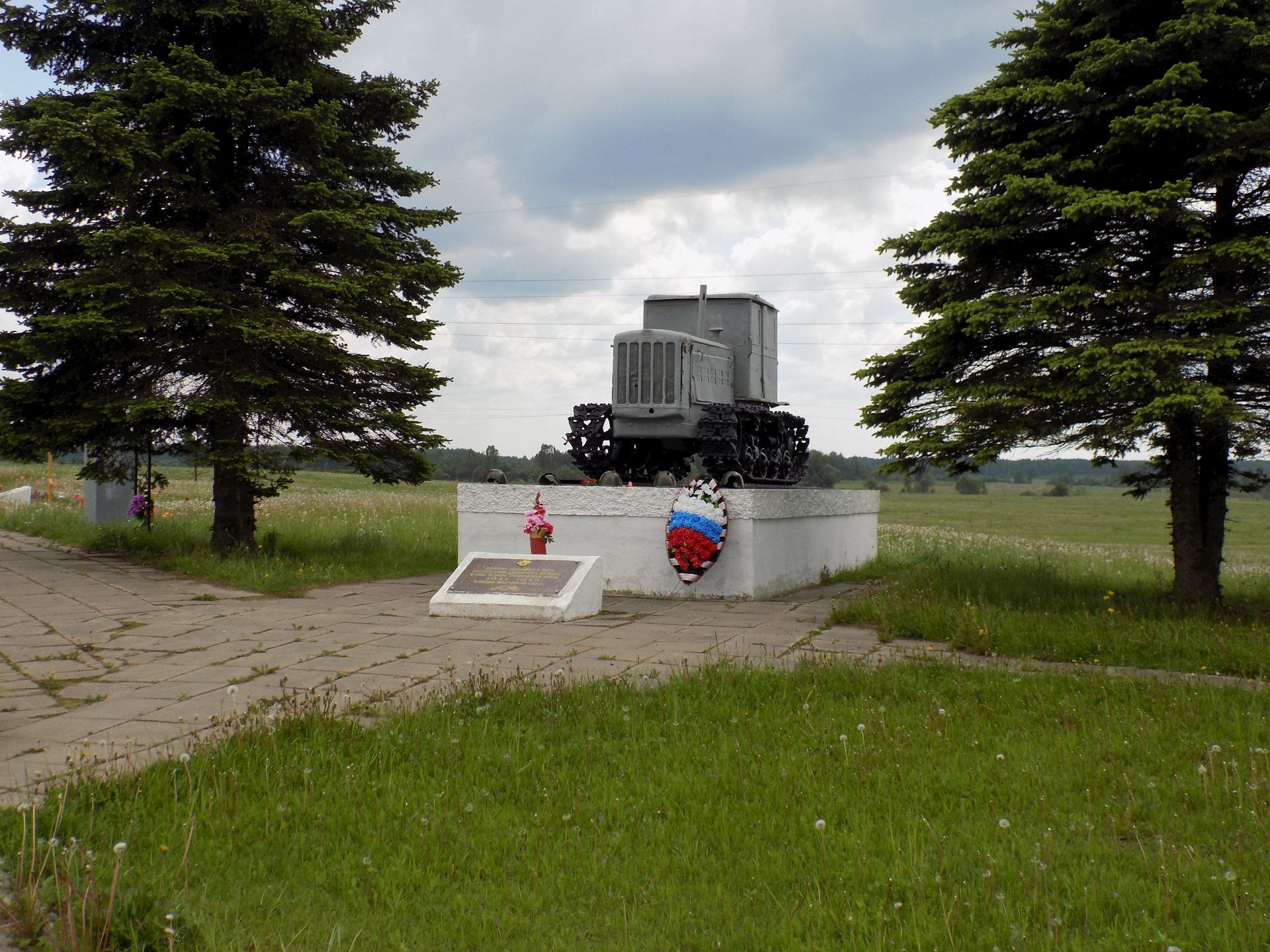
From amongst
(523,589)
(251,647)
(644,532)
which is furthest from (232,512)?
(251,647)

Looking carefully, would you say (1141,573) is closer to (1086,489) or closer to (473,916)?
(473,916)

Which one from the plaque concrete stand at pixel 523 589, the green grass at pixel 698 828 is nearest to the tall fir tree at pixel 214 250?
the plaque concrete stand at pixel 523 589

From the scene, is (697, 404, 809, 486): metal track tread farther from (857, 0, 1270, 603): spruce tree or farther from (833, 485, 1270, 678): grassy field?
(857, 0, 1270, 603): spruce tree

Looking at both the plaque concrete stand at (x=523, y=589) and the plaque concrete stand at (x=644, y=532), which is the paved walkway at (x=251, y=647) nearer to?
the plaque concrete stand at (x=523, y=589)

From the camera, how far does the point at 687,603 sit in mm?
10750

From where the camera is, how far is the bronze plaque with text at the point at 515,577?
962 cm

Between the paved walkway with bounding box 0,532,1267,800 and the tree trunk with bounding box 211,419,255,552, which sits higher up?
the tree trunk with bounding box 211,419,255,552

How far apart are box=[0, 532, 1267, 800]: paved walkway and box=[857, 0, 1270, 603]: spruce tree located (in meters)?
2.51

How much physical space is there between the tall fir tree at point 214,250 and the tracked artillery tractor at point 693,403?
8.38 feet

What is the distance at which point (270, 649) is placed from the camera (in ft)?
24.6

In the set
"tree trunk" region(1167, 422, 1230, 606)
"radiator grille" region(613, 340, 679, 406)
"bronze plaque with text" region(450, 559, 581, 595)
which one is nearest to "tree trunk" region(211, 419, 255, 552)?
"bronze plaque with text" region(450, 559, 581, 595)

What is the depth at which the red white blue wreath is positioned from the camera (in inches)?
424

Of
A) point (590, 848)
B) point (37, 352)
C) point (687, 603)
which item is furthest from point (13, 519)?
point (590, 848)

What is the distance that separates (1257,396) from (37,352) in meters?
13.2
